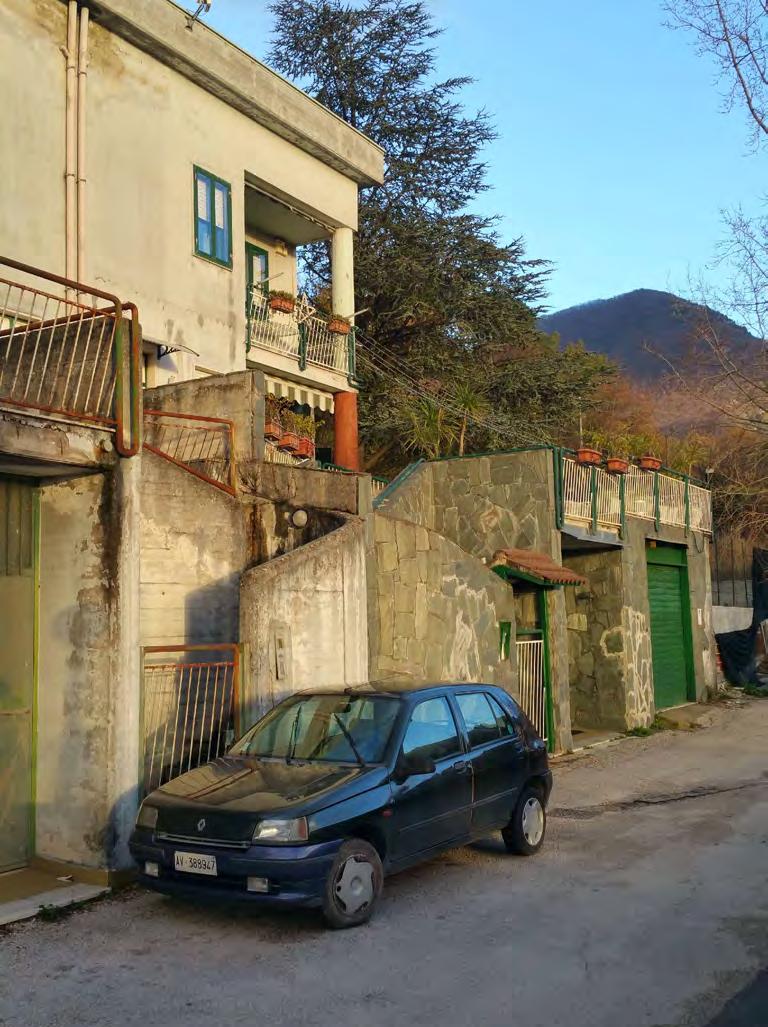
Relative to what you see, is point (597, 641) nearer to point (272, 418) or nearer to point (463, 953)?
point (272, 418)

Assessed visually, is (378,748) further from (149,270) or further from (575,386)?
(575,386)

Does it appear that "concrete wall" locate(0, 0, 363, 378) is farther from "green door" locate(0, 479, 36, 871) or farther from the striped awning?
"green door" locate(0, 479, 36, 871)

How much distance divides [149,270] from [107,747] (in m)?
11.2

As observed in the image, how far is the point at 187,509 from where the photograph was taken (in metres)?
11.3

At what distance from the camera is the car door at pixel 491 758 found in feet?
28.0

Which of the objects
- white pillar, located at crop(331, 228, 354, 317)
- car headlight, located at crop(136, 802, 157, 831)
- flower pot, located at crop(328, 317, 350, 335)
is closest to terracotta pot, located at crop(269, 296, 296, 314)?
flower pot, located at crop(328, 317, 350, 335)

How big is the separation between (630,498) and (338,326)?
7.46 meters

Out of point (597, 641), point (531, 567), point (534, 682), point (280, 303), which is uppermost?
point (280, 303)

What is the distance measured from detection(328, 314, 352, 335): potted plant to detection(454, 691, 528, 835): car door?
14.8 m

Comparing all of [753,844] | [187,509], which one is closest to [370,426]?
[187,509]

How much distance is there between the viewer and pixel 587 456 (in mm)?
18484

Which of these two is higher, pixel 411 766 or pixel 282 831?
pixel 411 766

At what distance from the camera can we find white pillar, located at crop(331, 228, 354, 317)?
23.5 m

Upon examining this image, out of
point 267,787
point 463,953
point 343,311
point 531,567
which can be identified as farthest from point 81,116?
point 463,953
